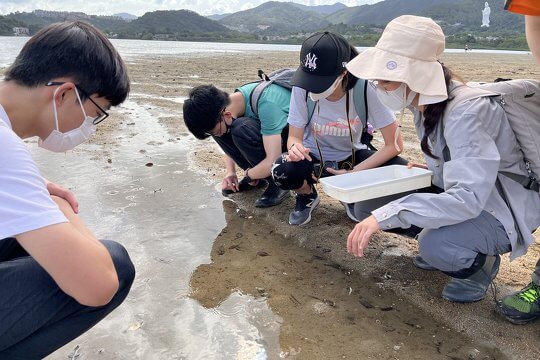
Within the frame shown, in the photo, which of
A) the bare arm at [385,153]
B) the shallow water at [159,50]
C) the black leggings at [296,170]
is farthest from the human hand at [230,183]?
the shallow water at [159,50]

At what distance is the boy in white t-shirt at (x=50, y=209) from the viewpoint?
1324mm

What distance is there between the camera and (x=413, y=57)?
7.23 ft

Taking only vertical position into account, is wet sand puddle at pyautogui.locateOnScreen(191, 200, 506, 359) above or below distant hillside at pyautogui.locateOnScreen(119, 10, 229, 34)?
above

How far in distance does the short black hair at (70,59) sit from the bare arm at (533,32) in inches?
71.0

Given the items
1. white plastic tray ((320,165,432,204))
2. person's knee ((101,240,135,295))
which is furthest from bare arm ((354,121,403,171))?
person's knee ((101,240,135,295))

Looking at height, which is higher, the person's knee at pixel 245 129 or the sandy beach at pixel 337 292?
the person's knee at pixel 245 129

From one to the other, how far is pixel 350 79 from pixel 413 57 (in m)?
0.81

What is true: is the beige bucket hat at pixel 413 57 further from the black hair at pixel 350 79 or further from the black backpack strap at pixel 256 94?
the black backpack strap at pixel 256 94

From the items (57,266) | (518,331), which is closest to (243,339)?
(57,266)

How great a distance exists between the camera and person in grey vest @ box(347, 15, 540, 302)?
81.7 inches

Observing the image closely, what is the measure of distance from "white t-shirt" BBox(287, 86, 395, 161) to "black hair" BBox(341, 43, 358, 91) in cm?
4

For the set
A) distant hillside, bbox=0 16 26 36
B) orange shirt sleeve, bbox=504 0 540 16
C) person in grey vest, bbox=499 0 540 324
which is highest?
orange shirt sleeve, bbox=504 0 540 16

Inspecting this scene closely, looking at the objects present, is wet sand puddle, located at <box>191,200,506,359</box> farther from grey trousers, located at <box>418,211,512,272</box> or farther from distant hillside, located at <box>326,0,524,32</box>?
distant hillside, located at <box>326,0,524,32</box>

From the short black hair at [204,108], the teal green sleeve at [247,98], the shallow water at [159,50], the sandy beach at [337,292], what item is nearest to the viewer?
the sandy beach at [337,292]
